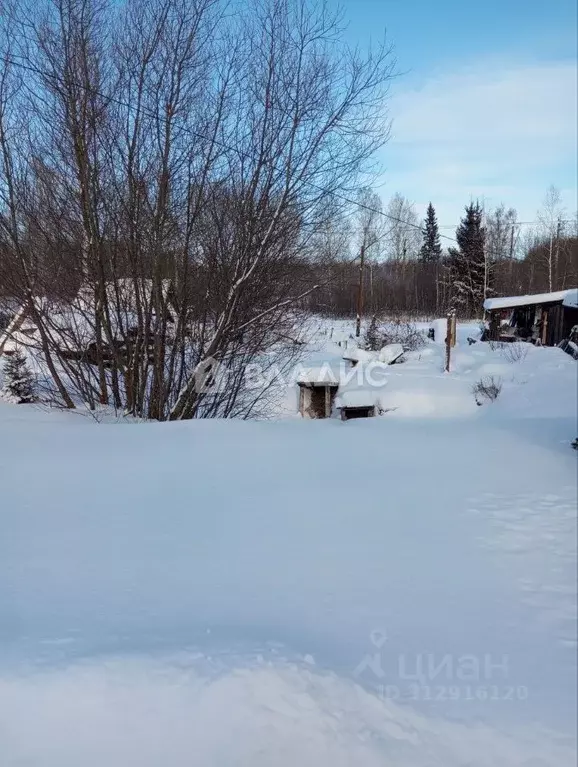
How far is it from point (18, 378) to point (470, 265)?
1304 inches

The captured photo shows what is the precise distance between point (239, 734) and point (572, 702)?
1.01 m

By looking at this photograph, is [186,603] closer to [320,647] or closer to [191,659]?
[191,659]

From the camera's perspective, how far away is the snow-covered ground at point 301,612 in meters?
1.70

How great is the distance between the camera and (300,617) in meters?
2.16

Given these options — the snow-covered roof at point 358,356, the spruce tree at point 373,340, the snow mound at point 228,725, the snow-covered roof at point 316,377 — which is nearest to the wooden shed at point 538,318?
the spruce tree at point 373,340

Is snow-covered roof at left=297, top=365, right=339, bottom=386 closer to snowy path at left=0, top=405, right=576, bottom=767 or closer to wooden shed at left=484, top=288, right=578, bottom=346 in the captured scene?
wooden shed at left=484, top=288, right=578, bottom=346

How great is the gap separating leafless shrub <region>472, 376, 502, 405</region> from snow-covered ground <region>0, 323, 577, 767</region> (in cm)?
528

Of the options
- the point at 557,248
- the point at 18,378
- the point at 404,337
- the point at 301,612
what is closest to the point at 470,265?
the point at 557,248

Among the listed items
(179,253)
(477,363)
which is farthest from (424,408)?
(179,253)

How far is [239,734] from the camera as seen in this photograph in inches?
68.0

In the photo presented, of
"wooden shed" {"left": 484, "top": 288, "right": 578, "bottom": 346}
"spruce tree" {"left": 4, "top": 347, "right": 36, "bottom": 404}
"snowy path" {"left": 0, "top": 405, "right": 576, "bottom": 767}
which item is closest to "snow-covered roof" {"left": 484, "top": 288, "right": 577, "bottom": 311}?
"wooden shed" {"left": 484, "top": 288, "right": 578, "bottom": 346}

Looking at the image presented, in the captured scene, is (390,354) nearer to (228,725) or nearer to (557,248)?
(228,725)

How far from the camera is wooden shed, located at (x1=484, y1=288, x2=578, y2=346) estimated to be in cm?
1620

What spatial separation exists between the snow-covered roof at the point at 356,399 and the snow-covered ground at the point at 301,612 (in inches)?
259
